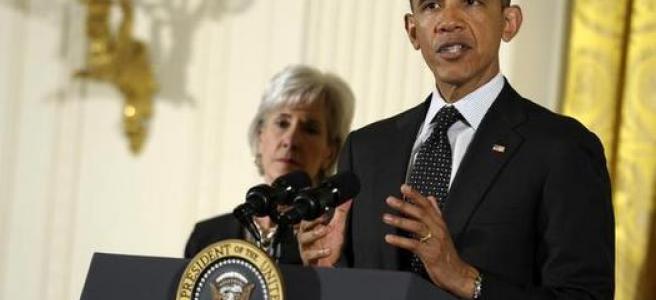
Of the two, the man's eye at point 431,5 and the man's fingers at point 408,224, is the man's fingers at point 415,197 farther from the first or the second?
the man's eye at point 431,5

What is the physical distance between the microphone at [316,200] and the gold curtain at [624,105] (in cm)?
121

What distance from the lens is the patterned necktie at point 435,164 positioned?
7.84 ft

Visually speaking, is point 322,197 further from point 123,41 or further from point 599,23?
point 123,41

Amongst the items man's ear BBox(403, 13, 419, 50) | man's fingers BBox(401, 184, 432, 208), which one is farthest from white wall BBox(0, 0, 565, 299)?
man's fingers BBox(401, 184, 432, 208)

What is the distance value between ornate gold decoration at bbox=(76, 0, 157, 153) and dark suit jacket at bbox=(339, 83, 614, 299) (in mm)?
1865

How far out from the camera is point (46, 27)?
169 inches

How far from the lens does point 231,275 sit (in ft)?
6.58

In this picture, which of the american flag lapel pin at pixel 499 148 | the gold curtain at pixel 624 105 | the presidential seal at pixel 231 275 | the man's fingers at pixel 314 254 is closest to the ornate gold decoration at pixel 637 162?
the gold curtain at pixel 624 105

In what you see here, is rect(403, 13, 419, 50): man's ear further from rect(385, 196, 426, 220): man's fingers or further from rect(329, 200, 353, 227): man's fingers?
rect(385, 196, 426, 220): man's fingers

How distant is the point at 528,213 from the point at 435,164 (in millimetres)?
193

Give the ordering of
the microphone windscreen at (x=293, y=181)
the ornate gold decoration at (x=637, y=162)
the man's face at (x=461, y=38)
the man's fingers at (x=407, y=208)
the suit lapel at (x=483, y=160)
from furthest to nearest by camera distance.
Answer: the ornate gold decoration at (x=637, y=162) < the man's face at (x=461, y=38) < the suit lapel at (x=483, y=160) < the microphone windscreen at (x=293, y=181) < the man's fingers at (x=407, y=208)

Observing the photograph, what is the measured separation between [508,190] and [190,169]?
1.98 meters

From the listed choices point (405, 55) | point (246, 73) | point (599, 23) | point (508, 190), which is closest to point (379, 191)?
point (508, 190)

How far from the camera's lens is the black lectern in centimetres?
192
